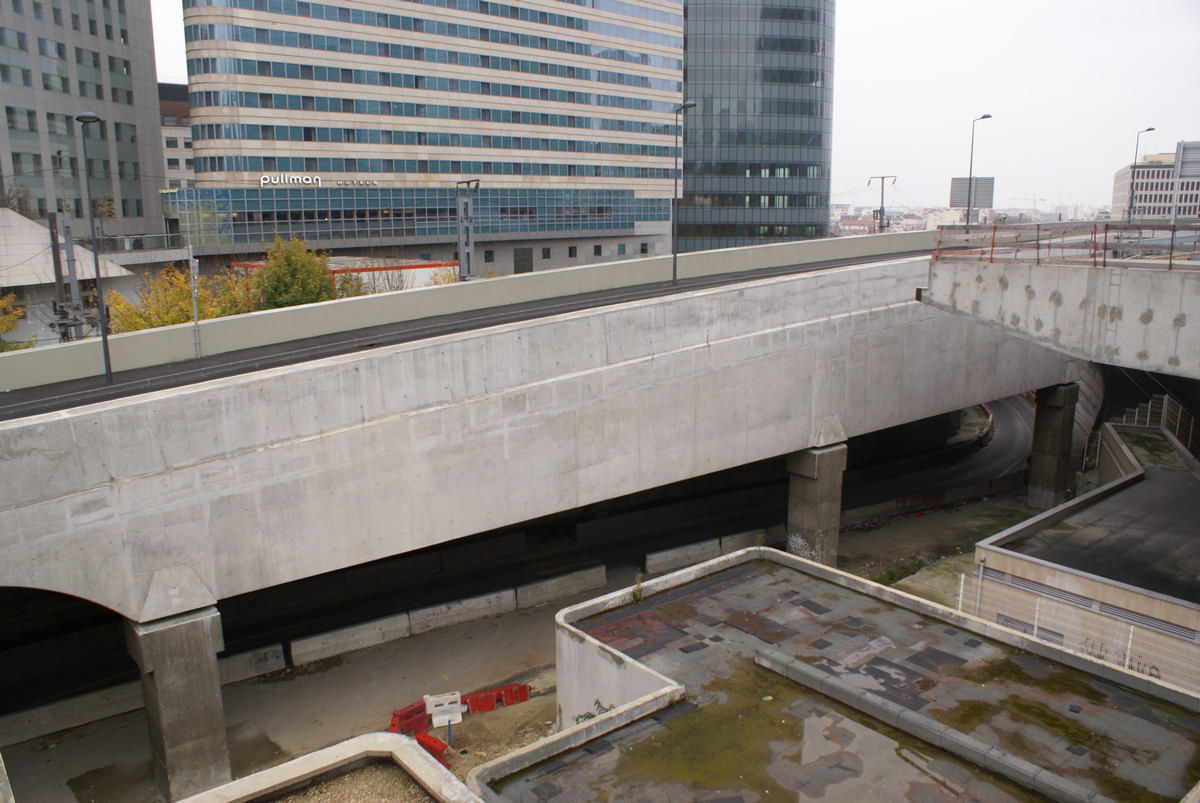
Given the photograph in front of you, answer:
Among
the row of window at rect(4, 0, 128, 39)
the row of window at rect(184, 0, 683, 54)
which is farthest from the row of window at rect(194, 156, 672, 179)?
the row of window at rect(4, 0, 128, 39)

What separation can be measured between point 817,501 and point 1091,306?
40.3ft

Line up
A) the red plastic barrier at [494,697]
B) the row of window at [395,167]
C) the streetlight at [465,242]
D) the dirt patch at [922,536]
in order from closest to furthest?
the red plastic barrier at [494,697]
the dirt patch at [922,536]
the streetlight at [465,242]
the row of window at [395,167]

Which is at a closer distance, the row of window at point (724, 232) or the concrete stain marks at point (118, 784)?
the concrete stain marks at point (118, 784)

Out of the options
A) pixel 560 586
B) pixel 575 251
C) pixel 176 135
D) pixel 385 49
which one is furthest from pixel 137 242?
pixel 560 586

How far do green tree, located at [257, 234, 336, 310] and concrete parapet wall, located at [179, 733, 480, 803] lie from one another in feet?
96.7

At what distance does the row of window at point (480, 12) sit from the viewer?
195 feet

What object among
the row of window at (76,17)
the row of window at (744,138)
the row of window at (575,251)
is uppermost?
the row of window at (76,17)

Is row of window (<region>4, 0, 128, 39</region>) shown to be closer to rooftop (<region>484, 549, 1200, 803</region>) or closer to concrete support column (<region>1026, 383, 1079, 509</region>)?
rooftop (<region>484, 549, 1200, 803</region>)

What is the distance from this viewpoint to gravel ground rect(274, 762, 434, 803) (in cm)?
908

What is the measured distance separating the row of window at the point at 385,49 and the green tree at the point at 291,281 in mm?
31632

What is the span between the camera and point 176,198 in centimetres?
6066

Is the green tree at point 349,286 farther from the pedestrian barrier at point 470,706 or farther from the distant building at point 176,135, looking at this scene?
the distant building at point 176,135

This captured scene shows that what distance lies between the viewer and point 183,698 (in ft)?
57.5

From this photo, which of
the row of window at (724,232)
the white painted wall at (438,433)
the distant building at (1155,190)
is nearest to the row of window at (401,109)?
the row of window at (724,232)
